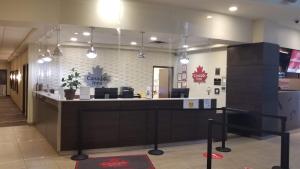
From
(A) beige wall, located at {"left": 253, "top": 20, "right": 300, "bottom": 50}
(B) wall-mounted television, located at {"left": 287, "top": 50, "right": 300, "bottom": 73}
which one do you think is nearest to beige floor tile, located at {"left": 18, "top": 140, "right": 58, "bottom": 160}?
(A) beige wall, located at {"left": 253, "top": 20, "right": 300, "bottom": 50}

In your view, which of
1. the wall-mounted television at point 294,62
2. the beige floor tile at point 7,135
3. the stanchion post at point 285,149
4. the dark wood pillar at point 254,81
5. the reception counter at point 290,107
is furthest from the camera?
the wall-mounted television at point 294,62

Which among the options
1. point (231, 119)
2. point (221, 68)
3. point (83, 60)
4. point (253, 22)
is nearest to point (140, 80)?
point (83, 60)

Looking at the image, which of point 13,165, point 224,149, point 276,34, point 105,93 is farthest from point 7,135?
point 276,34

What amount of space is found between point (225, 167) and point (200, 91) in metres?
5.17

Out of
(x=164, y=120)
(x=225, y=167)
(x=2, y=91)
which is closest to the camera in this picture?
(x=225, y=167)

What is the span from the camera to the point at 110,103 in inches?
213

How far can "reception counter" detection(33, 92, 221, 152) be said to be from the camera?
5184 mm

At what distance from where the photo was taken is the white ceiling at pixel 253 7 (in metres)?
5.53

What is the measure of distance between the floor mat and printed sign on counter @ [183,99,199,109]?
167 cm

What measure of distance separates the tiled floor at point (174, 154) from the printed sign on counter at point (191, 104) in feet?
2.85

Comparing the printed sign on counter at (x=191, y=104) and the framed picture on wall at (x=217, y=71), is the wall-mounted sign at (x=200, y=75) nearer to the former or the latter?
the framed picture on wall at (x=217, y=71)

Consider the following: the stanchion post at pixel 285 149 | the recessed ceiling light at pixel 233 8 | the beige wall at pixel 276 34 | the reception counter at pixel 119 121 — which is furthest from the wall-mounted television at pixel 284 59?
the stanchion post at pixel 285 149

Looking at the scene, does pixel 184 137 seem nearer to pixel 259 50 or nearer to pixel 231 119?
pixel 231 119

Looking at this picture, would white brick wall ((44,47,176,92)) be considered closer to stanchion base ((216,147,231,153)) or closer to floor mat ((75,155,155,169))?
stanchion base ((216,147,231,153))
